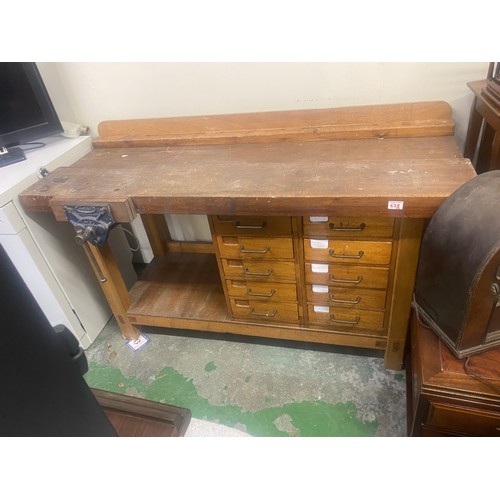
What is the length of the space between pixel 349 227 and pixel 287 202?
9.5 inches

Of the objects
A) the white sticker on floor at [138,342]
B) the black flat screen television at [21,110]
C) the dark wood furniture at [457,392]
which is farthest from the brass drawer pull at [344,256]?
the black flat screen television at [21,110]

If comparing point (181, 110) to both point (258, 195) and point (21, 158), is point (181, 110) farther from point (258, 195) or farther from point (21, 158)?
point (258, 195)

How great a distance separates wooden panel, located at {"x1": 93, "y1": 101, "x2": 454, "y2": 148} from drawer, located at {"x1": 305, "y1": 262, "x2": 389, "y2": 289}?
1.81 feet

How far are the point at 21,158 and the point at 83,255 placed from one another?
495mm

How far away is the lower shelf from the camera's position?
153 cm

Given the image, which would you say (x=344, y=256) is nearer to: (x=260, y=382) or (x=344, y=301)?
(x=344, y=301)

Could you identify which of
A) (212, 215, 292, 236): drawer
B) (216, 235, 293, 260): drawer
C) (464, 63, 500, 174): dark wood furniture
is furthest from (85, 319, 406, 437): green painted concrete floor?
(464, 63, 500, 174): dark wood furniture

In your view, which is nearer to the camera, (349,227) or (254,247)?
(349,227)

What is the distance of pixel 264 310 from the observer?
5.04ft

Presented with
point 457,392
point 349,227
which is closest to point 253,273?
point 349,227

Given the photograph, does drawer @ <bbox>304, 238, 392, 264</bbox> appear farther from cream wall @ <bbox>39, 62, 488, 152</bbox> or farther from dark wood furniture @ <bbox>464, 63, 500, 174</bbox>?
cream wall @ <bbox>39, 62, 488, 152</bbox>

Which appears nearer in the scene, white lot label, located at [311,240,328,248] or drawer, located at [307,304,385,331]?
white lot label, located at [311,240,328,248]

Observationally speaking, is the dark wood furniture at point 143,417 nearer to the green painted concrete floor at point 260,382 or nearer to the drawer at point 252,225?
the green painted concrete floor at point 260,382

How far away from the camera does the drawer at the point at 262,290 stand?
4.73 feet
